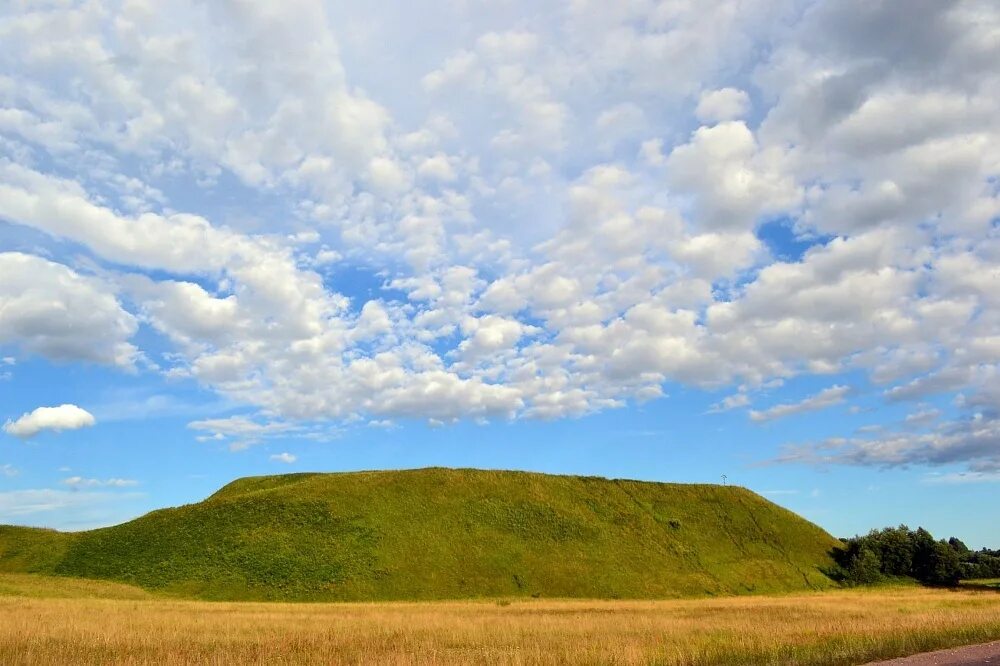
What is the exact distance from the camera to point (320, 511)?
10594cm

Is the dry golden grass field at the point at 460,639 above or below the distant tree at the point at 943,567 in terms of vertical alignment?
below

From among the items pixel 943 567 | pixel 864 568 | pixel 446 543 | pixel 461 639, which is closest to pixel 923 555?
pixel 943 567

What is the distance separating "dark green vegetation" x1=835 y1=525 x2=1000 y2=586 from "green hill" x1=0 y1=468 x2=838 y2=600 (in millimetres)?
4367

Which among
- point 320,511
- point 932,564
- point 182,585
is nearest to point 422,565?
point 320,511

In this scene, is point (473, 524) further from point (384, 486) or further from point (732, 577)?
point (732, 577)

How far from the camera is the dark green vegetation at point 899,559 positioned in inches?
4200

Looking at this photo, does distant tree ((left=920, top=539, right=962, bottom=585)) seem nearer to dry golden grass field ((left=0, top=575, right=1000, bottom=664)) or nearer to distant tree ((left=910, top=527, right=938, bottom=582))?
distant tree ((left=910, top=527, right=938, bottom=582))

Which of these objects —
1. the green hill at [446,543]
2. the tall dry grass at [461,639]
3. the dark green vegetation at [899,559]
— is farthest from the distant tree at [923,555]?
the tall dry grass at [461,639]

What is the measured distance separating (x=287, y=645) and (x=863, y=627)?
2552cm

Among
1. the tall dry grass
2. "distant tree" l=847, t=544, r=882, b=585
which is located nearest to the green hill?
"distant tree" l=847, t=544, r=882, b=585

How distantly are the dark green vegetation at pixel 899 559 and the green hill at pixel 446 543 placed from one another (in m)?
4.37

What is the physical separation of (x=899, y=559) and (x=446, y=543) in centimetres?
6977

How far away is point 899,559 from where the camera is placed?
10950 centimetres

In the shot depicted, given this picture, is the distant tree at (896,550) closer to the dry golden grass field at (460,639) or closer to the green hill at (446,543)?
the green hill at (446,543)
